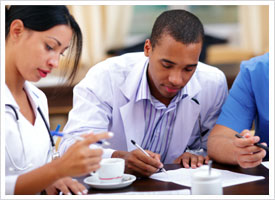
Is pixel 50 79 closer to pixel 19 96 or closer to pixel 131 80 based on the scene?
pixel 131 80

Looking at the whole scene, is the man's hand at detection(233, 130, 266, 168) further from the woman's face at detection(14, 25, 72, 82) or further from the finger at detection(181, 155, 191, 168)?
the woman's face at detection(14, 25, 72, 82)

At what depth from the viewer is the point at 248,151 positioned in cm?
150

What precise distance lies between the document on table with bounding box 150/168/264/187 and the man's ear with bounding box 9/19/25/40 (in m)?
0.65

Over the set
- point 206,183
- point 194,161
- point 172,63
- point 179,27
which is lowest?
point 194,161

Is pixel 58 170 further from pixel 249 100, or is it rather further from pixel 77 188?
pixel 249 100

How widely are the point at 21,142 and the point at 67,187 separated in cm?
20

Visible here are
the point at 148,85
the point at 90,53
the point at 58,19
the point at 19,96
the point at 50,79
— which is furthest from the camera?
the point at 90,53

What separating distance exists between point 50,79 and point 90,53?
0.83 m

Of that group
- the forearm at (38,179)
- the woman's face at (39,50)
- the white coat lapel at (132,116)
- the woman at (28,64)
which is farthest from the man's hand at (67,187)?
the white coat lapel at (132,116)

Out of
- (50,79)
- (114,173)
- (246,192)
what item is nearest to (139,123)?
(114,173)

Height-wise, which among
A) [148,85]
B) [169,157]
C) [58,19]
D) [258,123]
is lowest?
[169,157]

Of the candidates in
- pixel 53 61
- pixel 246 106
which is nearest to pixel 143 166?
pixel 53 61

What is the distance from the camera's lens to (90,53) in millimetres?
5016

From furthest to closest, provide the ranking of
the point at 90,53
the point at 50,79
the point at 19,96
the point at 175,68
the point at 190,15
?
the point at 90,53 < the point at 50,79 < the point at 190,15 < the point at 175,68 < the point at 19,96
